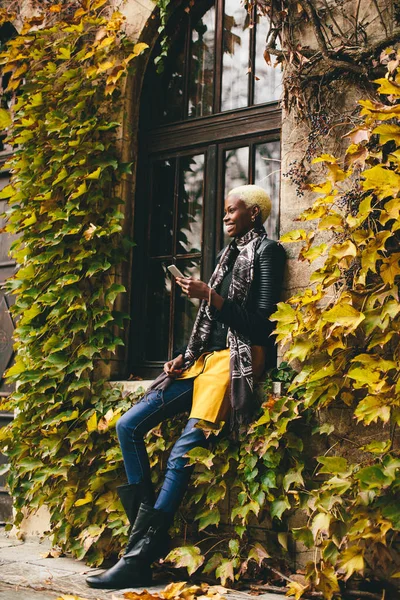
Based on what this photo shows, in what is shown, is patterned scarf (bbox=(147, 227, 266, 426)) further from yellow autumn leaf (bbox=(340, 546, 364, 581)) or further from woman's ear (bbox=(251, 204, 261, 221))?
yellow autumn leaf (bbox=(340, 546, 364, 581))

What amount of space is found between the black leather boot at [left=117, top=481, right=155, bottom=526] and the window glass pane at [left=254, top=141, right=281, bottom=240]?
1.63m

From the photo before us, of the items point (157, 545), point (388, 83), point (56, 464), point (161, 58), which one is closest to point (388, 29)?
point (388, 83)

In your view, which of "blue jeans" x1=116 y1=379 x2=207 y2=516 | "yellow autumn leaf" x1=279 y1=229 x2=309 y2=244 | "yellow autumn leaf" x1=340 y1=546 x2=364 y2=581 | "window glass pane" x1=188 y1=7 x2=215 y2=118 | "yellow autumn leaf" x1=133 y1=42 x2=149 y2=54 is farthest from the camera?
"window glass pane" x1=188 y1=7 x2=215 y2=118

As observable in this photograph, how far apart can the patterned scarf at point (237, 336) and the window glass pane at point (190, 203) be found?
772 millimetres

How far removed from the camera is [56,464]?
4.32 m

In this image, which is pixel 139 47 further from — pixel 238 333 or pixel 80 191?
pixel 238 333

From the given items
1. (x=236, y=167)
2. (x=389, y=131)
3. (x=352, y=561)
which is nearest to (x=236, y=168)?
(x=236, y=167)

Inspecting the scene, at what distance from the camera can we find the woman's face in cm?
380

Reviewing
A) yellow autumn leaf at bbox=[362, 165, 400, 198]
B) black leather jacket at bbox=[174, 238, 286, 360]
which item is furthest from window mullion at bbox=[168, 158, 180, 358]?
yellow autumn leaf at bbox=[362, 165, 400, 198]

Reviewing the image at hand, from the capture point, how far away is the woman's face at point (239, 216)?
12.5 ft

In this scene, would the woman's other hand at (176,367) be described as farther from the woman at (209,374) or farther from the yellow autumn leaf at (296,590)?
the yellow autumn leaf at (296,590)

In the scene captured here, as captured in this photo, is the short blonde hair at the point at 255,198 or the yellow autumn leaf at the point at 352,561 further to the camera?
the short blonde hair at the point at 255,198

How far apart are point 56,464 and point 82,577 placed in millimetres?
850

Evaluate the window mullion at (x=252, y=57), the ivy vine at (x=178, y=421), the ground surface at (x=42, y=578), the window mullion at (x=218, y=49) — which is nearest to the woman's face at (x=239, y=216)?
the ivy vine at (x=178, y=421)
